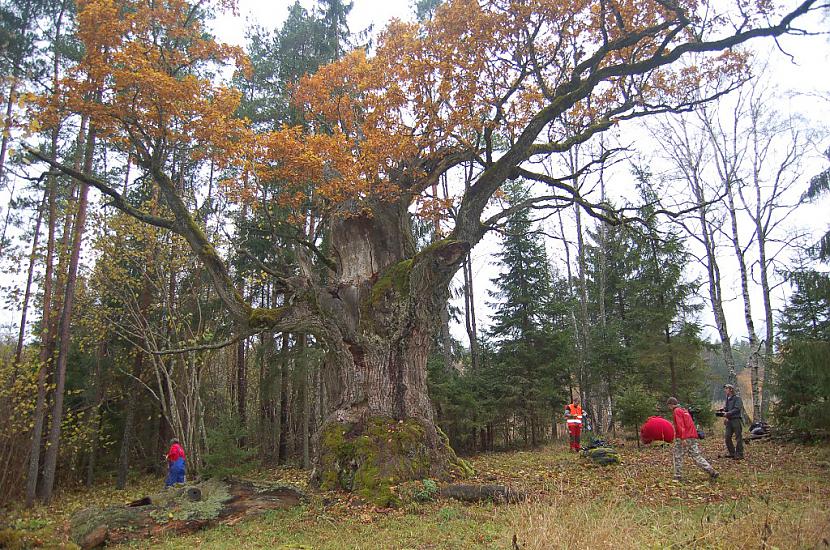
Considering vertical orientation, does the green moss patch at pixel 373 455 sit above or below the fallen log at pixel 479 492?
above

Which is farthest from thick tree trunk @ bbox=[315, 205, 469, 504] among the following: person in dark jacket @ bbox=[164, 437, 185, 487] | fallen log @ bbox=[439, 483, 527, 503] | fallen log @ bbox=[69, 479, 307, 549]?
person in dark jacket @ bbox=[164, 437, 185, 487]

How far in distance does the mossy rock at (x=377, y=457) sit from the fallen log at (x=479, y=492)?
76 cm

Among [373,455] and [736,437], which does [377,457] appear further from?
[736,437]

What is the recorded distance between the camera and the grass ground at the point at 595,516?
3789 millimetres

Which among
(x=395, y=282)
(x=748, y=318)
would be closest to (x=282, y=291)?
(x=395, y=282)

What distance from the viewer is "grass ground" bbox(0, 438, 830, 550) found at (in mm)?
3789

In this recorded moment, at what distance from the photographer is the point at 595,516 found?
4543mm

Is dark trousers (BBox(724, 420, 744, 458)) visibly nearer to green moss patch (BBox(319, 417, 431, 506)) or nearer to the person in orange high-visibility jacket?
the person in orange high-visibility jacket

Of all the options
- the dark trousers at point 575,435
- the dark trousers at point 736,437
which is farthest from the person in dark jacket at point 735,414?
the dark trousers at point 575,435

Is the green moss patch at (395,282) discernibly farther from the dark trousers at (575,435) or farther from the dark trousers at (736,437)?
the dark trousers at (575,435)

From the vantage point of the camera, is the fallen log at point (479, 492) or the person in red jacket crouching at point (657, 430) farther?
the person in red jacket crouching at point (657, 430)

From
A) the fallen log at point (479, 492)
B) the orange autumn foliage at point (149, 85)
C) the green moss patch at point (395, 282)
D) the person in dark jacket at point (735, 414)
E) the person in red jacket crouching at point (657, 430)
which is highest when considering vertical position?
the orange autumn foliage at point (149, 85)

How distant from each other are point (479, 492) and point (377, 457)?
1752 mm

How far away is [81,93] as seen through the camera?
8.71m
